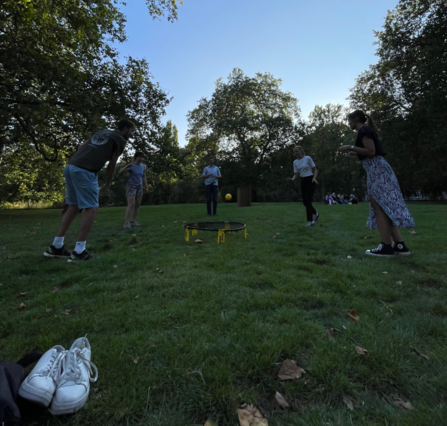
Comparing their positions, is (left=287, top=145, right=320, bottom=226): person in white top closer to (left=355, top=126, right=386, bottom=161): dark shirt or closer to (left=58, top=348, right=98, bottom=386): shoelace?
(left=355, top=126, right=386, bottom=161): dark shirt

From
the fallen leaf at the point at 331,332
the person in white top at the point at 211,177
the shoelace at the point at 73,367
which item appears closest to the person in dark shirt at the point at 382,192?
the fallen leaf at the point at 331,332

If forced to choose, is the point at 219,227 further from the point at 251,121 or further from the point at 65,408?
the point at 251,121

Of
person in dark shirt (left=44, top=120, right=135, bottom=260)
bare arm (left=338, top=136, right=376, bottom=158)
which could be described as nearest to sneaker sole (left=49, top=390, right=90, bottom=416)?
person in dark shirt (left=44, top=120, right=135, bottom=260)

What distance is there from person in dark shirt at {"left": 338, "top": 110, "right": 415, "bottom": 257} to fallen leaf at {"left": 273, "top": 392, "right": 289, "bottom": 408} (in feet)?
11.5

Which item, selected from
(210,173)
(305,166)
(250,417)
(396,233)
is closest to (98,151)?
(250,417)

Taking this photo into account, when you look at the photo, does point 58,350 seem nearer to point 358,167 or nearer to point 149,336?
point 149,336

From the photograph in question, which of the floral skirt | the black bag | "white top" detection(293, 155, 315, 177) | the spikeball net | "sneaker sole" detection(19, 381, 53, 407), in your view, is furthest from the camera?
"white top" detection(293, 155, 315, 177)

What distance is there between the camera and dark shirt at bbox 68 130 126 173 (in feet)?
13.9

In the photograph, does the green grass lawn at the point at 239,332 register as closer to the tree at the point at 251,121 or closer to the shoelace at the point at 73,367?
the shoelace at the point at 73,367

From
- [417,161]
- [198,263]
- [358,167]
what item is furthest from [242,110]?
[198,263]

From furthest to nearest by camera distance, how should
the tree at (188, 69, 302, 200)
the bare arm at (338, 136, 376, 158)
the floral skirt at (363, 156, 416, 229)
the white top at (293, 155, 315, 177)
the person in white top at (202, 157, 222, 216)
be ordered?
the tree at (188, 69, 302, 200)
the person in white top at (202, 157, 222, 216)
the white top at (293, 155, 315, 177)
the bare arm at (338, 136, 376, 158)
the floral skirt at (363, 156, 416, 229)

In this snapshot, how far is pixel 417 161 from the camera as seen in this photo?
2355 cm

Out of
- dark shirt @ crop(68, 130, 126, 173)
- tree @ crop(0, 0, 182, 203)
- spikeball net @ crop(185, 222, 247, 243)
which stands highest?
tree @ crop(0, 0, 182, 203)

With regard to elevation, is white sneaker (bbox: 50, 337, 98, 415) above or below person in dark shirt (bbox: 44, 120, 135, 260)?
below
